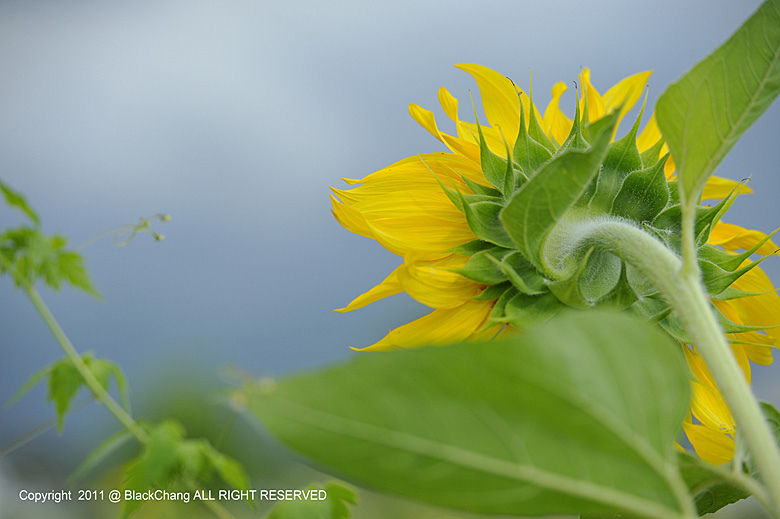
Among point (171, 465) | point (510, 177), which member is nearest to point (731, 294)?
point (510, 177)

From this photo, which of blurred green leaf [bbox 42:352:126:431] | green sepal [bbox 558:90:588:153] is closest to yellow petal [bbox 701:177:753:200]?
green sepal [bbox 558:90:588:153]

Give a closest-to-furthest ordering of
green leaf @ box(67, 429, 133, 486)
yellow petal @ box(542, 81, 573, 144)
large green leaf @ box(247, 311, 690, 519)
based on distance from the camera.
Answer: large green leaf @ box(247, 311, 690, 519), yellow petal @ box(542, 81, 573, 144), green leaf @ box(67, 429, 133, 486)

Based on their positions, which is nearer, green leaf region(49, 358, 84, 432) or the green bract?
the green bract

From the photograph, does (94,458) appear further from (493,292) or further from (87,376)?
(493,292)

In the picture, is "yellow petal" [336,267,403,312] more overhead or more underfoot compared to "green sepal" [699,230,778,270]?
more overhead

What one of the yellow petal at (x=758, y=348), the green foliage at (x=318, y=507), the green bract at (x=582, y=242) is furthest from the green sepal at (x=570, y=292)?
the green foliage at (x=318, y=507)

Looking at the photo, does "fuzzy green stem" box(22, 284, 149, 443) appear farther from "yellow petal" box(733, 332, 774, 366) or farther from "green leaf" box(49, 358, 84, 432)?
"yellow petal" box(733, 332, 774, 366)

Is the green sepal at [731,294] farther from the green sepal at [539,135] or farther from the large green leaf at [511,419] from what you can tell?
the large green leaf at [511,419]
